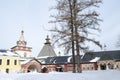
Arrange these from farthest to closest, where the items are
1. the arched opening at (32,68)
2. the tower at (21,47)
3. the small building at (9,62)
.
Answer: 1. the tower at (21,47)
2. the arched opening at (32,68)
3. the small building at (9,62)

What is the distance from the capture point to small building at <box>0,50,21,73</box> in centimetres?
5762

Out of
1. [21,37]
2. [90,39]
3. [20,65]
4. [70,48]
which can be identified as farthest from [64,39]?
[21,37]

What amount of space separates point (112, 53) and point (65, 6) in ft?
118

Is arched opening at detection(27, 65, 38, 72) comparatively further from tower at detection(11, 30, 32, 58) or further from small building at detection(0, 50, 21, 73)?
tower at detection(11, 30, 32, 58)

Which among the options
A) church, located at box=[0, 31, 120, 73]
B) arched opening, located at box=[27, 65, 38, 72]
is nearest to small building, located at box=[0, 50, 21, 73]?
church, located at box=[0, 31, 120, 73]

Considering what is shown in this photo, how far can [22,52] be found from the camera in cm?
8275

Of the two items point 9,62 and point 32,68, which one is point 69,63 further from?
point 9,62

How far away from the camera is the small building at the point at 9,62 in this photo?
57625mm

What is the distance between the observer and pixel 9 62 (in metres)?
59.1

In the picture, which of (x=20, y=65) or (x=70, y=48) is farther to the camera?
(x=20, y=65)

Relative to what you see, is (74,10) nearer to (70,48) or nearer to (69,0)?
(69,0)

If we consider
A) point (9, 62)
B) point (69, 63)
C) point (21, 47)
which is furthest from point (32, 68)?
point (21, 47)

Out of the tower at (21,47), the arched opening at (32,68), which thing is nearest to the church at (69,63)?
the arched opening at (32,68)

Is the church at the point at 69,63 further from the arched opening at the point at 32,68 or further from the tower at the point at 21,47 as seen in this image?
the tower at the point at 21,47
